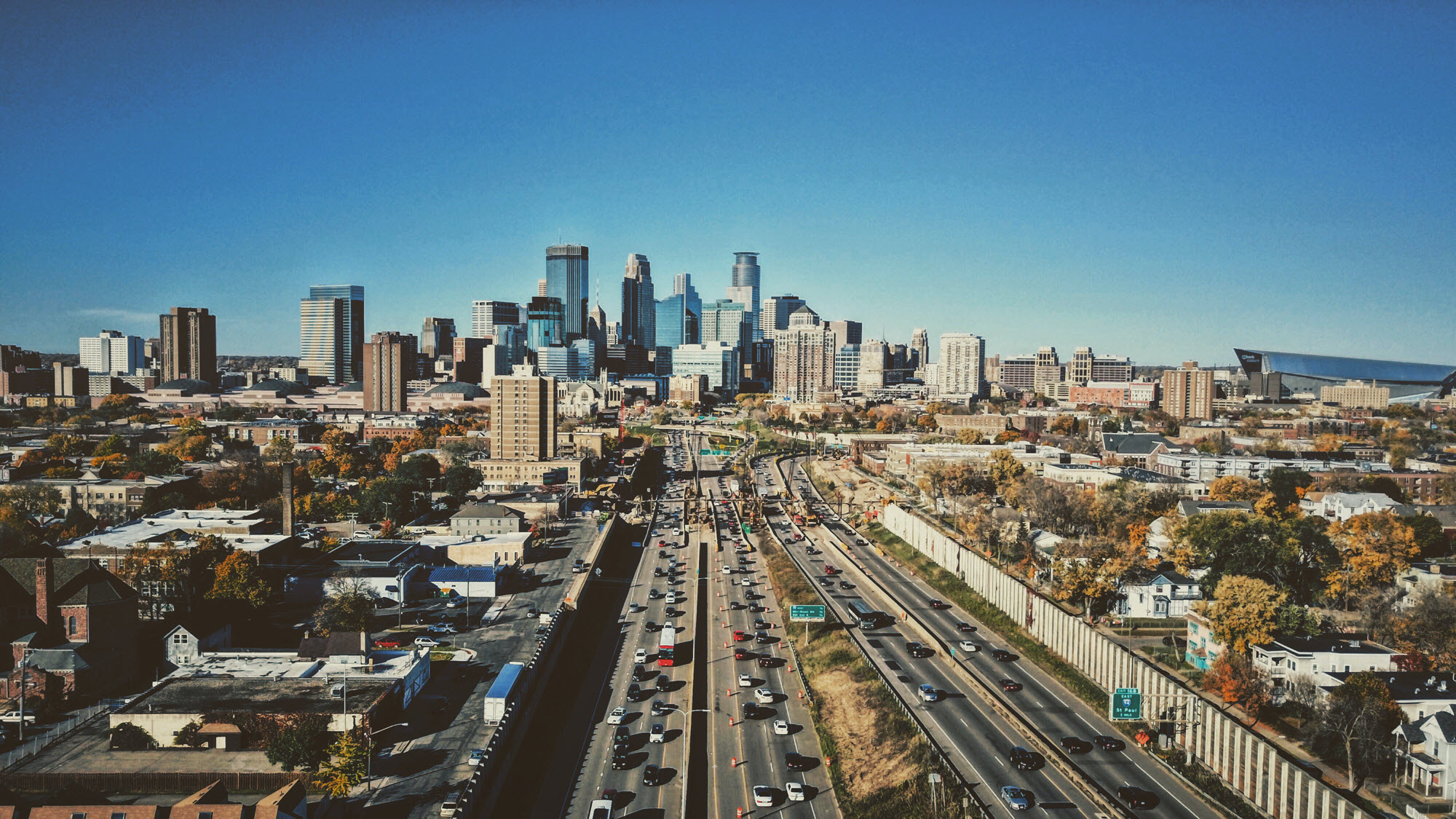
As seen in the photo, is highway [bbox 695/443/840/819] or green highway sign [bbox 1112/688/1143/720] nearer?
highway [bbox 695/443/840/819]

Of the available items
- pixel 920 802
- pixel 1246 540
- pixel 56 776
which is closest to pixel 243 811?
pixel 56 776

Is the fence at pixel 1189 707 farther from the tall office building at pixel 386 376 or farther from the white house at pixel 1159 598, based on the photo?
the tall office building at pixel 386 376

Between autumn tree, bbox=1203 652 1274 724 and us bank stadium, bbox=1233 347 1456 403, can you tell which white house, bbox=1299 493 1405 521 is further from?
us bank stadium, bbox=1233 347 1456 403

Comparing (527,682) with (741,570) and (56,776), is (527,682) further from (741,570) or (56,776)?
(741,570)

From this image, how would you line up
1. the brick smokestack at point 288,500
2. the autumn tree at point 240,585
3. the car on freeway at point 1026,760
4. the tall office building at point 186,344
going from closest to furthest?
1. the car on freeway at point 1026,760
2. the autumn tree at point 240,585
3. the brick smokestack at point 288,500
4. the tall office building at point 186,344

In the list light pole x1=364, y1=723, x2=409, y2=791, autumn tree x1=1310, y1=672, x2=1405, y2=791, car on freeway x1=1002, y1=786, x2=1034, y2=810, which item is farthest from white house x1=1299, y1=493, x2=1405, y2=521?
light pole x1=364, y1=723, x2=409, y2=791

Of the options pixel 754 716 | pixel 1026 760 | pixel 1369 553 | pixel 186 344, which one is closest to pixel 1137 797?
pixel 1026 760

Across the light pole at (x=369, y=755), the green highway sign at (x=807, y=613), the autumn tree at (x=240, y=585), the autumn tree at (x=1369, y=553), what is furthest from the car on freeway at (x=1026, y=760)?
the autumn tree at (x=240, y=585)
